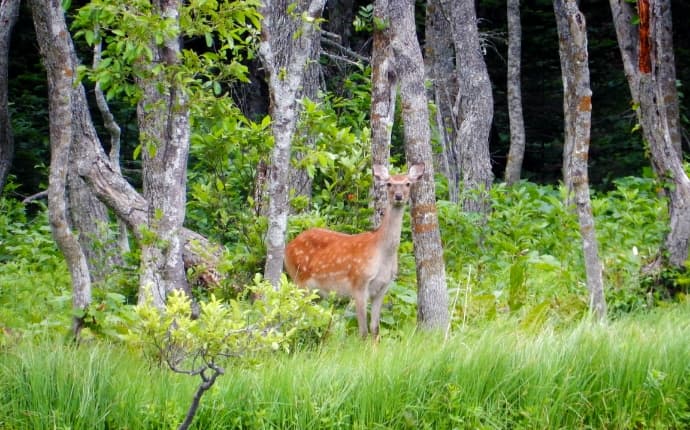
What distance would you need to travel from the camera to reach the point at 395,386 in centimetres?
686

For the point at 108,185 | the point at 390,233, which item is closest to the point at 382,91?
the point at 390,233

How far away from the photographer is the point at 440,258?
28.5 ft

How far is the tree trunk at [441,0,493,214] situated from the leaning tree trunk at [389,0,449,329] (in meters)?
5.64

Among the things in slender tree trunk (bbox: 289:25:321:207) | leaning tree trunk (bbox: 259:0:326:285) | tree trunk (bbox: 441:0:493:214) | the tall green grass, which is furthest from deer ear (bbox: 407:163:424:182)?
tree trunk (bbox: 441:0:493:214)

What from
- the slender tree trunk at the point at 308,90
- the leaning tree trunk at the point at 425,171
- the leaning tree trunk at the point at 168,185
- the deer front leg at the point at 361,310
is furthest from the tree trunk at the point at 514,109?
the leaning tree trunk at the point at 168,185

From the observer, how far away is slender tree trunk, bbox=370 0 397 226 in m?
9.38

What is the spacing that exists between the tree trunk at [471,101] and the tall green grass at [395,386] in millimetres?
6958

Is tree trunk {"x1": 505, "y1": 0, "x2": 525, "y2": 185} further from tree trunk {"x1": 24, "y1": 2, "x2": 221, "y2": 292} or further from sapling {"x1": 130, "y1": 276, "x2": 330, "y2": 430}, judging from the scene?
sapling {"x1": 130, "y1": 276, "x2": 330, "y2": 430}

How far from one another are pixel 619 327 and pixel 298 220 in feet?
12.2

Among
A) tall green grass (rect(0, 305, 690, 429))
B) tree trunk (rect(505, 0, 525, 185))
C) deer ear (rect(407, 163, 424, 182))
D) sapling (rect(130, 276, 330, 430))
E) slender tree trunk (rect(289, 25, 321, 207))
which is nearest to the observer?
sapling (rect(130, 276, 330, 430))

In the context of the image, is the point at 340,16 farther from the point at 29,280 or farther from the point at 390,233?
the point at 390,233

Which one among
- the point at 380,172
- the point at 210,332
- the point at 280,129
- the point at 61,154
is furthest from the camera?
the point at 380,172

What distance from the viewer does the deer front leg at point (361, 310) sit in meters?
9.05

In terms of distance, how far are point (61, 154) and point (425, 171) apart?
2.92m
